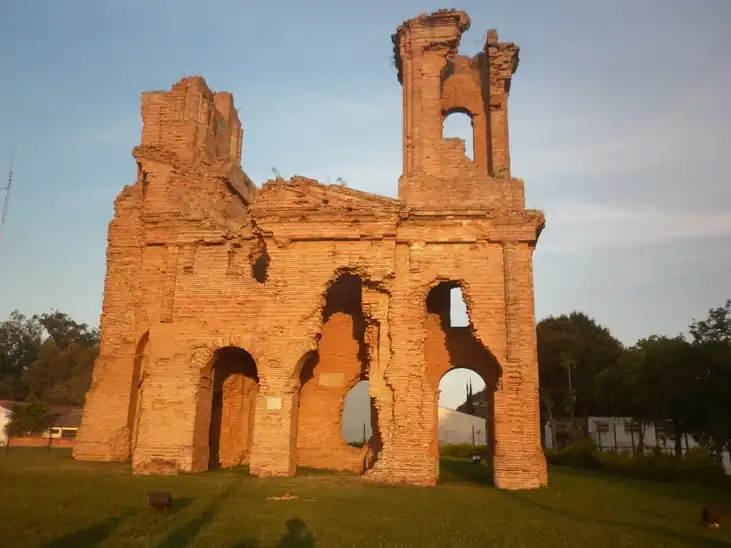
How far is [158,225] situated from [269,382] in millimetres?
5078

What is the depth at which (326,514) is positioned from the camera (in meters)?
9.25

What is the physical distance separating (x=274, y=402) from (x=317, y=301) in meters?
2.46

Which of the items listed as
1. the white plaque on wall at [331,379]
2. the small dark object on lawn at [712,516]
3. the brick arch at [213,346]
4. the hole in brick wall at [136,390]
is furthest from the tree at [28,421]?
the small dark object on lawn at [712,516]

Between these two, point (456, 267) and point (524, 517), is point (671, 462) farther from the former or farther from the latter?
point (524, 517)

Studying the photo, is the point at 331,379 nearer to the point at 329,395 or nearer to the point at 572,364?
the point at 329,395

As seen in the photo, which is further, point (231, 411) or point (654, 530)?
point (231, 411)

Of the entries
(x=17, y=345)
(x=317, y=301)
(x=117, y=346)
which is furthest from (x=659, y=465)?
(x=17, y=345)

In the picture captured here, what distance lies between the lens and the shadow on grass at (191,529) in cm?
711

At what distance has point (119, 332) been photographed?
1697cm

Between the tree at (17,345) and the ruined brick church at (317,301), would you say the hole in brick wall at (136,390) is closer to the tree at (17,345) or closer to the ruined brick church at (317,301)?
the ruined brick church at (317,301)

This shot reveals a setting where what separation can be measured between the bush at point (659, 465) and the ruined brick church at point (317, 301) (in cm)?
569

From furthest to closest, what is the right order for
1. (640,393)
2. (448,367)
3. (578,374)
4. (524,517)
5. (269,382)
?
(578,374) → (640,393) → (448,367) → (269,382) → (524,517)

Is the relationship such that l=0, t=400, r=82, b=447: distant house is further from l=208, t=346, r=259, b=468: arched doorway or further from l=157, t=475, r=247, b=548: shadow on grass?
l=157, t=475, r=247, b=548: shadow on grass

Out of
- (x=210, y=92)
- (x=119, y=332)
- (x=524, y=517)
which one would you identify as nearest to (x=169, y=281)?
(x=119, y=332)
